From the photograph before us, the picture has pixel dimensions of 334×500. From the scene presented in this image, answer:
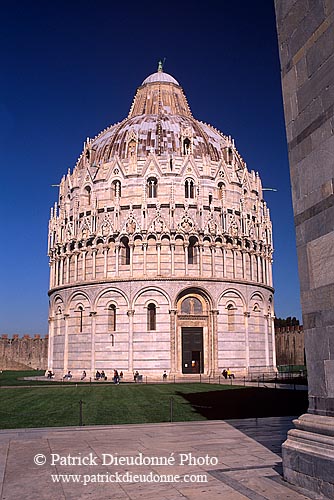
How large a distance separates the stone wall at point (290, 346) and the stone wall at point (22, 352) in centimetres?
3610

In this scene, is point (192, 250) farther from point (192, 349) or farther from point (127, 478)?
point (127, 478)

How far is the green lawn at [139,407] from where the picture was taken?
1759 centimetres

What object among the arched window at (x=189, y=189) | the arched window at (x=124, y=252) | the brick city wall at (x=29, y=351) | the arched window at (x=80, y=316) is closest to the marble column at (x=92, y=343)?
the arched window at (x=80, y=316)

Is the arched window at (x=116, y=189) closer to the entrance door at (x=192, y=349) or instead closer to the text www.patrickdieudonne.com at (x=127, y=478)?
the entrance door at (x=192, y=349)

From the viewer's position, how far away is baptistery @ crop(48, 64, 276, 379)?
1768 inches

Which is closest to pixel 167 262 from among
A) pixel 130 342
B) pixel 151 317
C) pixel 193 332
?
pixel 151 317

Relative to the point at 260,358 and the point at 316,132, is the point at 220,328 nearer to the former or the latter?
the point at 260,358

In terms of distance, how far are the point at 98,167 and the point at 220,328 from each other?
20.8m

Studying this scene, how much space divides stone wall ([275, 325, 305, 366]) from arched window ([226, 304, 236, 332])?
2924 centimetres

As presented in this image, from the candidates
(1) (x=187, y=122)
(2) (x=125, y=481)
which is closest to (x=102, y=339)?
(1) (x=187, y=122)

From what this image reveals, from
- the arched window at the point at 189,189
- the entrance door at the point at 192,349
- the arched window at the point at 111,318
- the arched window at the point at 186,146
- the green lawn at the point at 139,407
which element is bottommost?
the green lawn at the point at 139,407

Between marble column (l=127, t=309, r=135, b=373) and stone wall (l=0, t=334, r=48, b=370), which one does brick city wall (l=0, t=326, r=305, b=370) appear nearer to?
stone wall (l=0, t=334, r=48, b=370)

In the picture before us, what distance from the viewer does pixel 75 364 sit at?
4697cm

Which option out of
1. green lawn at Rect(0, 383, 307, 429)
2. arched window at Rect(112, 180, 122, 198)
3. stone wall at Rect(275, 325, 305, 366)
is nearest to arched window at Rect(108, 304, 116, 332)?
arched window at Rect(112, 180, 122, 198)
